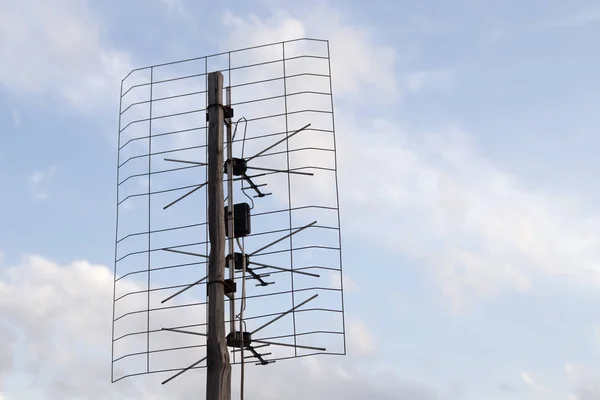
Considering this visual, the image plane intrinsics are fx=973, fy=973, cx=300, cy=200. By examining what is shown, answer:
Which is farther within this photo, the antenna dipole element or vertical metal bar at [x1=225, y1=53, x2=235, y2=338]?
vertical metal bar at [x1=225, y1=53, x2=235, y2=338]

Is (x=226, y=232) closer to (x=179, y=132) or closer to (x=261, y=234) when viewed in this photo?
(x=261, y=234)

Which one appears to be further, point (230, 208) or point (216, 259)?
point (230, 208)

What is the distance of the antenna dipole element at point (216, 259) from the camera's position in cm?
1063

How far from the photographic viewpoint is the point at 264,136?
40.4ft

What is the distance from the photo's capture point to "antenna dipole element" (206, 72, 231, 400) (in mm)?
10633

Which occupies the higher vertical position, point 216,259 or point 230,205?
point 230,205

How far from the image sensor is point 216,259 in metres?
11.3

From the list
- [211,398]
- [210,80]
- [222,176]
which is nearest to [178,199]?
[222,176]

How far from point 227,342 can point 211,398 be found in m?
A: 0.81

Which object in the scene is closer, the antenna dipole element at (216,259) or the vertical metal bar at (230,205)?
the antenna dipole element at (216,259)

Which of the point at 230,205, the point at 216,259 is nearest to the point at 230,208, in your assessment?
the point at 230,205

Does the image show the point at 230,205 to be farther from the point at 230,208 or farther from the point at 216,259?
the point at 216,259

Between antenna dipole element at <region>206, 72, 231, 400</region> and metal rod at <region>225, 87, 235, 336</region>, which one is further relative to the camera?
metal rod at <region>225, 87, 235, 336</region>

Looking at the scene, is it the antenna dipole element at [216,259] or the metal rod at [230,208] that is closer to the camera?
the antenna dipole element at [216,259]
